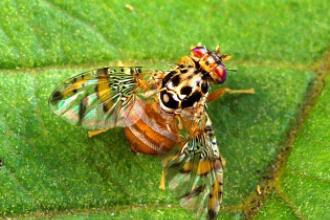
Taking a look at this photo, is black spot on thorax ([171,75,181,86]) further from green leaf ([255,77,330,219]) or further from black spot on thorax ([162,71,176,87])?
green leaf ([255,77,330,219])

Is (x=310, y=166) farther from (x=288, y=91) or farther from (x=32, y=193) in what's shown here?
(x=32, y=193)

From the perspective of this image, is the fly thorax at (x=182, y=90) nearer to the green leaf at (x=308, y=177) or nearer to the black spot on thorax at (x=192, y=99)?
the black spot on thorax at (x=192, y=99)

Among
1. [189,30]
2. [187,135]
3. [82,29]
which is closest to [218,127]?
[187,135]

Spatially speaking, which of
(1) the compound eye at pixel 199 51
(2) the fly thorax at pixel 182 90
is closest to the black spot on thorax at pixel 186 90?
A: (2) the fly thorax at pixel 182 90

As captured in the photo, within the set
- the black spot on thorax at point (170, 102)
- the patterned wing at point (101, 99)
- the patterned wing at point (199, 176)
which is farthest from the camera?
the black spot on thorax at point (170, 102)

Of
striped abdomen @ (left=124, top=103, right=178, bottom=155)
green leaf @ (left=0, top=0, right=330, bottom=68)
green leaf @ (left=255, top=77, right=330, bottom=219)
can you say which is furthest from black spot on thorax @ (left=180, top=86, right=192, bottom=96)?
green leaf @ (left=255, top=77, right=330, bottom=219)

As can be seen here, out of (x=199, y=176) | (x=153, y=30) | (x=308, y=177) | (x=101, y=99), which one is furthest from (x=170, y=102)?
(x=308, y=177)
